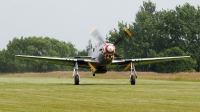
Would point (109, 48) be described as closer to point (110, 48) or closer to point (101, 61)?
point (110, 48)

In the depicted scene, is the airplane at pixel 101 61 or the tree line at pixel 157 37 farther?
the tree line at pixel 157 37

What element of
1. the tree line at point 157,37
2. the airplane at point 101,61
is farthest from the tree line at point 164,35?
the airplane at point 101,61

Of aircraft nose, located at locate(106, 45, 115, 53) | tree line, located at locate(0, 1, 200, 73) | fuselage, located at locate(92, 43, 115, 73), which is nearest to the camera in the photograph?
aircraft nose, located at locate(106, 45, 115, 53)

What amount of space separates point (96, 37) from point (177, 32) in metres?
65.3

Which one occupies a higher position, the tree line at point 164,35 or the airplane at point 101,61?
the tree line at point 164,35

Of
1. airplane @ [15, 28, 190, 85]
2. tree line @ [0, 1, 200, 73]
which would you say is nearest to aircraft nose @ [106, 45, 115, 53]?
airplane @ [15, 28, 190, 85]

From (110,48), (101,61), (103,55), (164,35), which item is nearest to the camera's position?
(110,48)

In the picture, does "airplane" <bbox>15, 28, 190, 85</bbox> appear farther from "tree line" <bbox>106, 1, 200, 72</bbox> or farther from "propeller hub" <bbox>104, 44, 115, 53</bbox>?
"tree line" <bbox>106, 1, 200, 72</bbox>

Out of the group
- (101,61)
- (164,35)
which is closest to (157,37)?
(164,35)

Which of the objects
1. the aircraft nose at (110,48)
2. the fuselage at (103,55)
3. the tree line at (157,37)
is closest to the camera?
the aircraft nose at (110,48)

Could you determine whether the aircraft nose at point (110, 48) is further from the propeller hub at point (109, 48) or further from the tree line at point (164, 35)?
the tree line at point (164, 35)

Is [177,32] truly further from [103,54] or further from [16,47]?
[103,54]

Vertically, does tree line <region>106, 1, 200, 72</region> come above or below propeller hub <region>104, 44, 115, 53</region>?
above

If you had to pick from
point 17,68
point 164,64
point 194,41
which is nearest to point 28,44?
point 17,68
